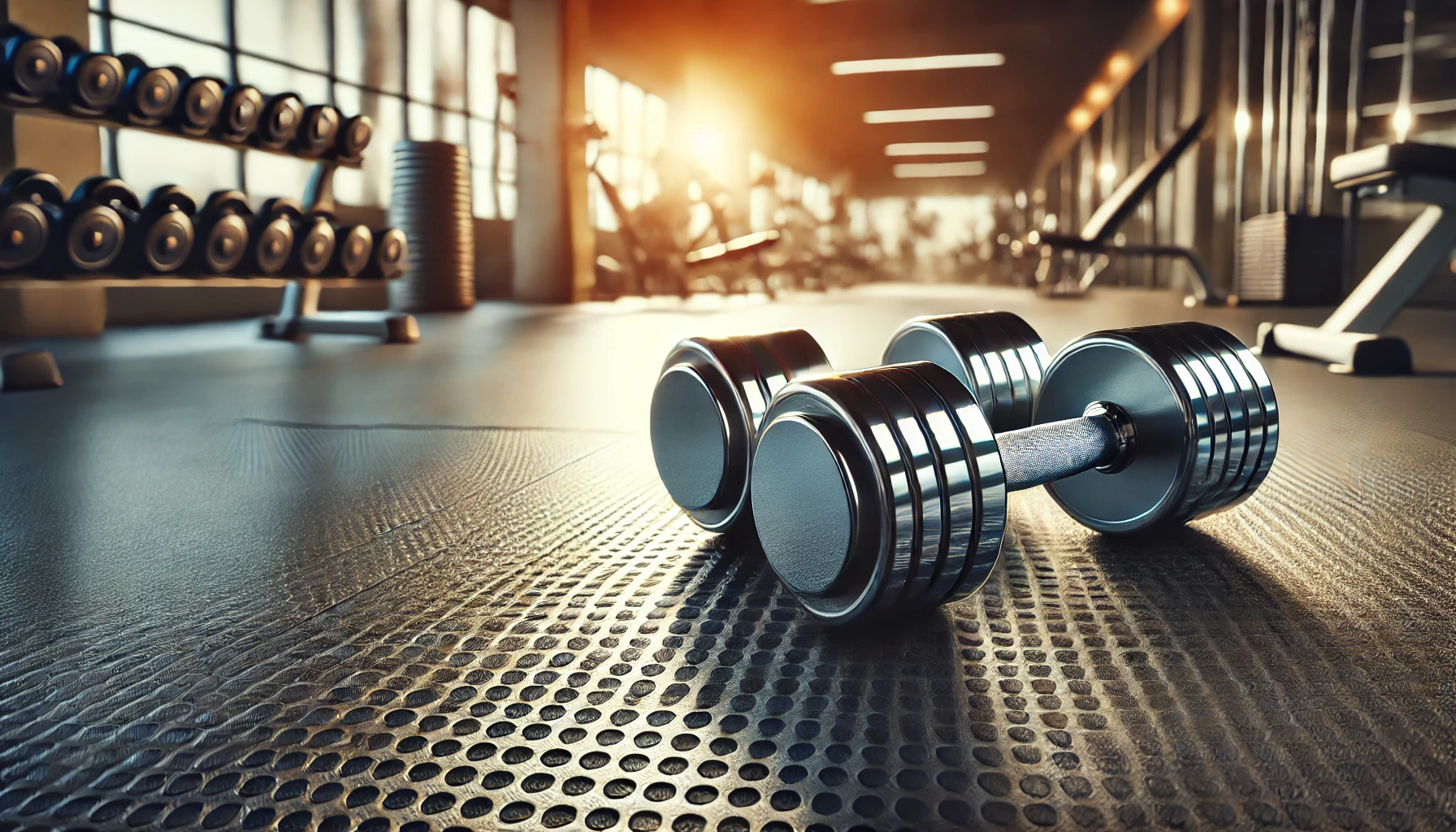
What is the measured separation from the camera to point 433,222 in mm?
5594

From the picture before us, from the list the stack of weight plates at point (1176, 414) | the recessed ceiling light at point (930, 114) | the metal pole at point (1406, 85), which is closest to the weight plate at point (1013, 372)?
the stack of weight plates at point (1176, 414)

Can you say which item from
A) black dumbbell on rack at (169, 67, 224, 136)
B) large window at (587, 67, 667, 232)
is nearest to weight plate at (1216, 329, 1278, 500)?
black dumbbell on rack at (169, 67, 224, 136)

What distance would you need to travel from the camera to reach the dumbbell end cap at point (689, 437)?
2.91ft

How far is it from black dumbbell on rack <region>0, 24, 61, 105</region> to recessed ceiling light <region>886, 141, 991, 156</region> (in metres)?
17.3

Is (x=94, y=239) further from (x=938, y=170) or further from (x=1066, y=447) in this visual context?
(x=938, y=170)

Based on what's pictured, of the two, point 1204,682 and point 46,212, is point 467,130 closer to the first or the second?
point 46,212

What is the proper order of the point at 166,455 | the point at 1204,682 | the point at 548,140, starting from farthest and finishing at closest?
the point at 548,140
the point at 166,455
the point at 1204,682

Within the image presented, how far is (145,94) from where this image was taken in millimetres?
2754

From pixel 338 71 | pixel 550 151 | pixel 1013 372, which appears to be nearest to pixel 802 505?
pixel 1013 372

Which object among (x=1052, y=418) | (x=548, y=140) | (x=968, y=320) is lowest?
(x=1052, y=418)

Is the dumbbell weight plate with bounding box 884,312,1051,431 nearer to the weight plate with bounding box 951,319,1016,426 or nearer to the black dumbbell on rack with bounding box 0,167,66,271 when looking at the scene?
the weight plate with bounding box 951,319,1016,426

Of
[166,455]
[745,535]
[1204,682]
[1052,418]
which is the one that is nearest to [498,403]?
[166,455]

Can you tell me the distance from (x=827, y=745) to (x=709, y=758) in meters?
0.07

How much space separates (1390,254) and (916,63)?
387 inches
